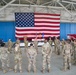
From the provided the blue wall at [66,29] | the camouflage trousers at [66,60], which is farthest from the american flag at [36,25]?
the camouflage trousers at [66,60]

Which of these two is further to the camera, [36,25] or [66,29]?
[66,29]

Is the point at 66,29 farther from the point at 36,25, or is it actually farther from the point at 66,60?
the point at 66,60

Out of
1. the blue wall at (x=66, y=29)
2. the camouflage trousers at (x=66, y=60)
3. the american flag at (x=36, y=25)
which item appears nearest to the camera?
the camouflage trousers at (x=66, y=60)

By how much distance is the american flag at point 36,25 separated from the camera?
61.4 feet

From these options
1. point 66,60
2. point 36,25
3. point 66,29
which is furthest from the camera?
point 66,29

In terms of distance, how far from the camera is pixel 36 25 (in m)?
19.2

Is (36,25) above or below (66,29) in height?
above

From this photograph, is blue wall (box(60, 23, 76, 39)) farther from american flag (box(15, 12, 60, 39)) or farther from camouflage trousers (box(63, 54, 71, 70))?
camouflage trousers (box(63, 54, 71, 70))

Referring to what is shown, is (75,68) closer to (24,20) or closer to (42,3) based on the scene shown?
(24,20)

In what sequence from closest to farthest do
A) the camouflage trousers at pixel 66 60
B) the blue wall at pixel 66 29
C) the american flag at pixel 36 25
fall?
the camouflage trousers at pixel 66 60, the american flag at pixel 36 25, the blue wall at pixel 66 29

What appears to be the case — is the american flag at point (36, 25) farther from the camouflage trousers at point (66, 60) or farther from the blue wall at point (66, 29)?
the camouflage trousers at point (66, 60)

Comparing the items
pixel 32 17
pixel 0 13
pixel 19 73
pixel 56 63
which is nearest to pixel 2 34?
pixel 0 13

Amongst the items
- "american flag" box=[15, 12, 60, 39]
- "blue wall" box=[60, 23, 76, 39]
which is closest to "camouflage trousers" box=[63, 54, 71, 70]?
"american flag" box=[15, 12, 60, 39]

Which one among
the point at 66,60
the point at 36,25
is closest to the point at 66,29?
the point at 36,25
